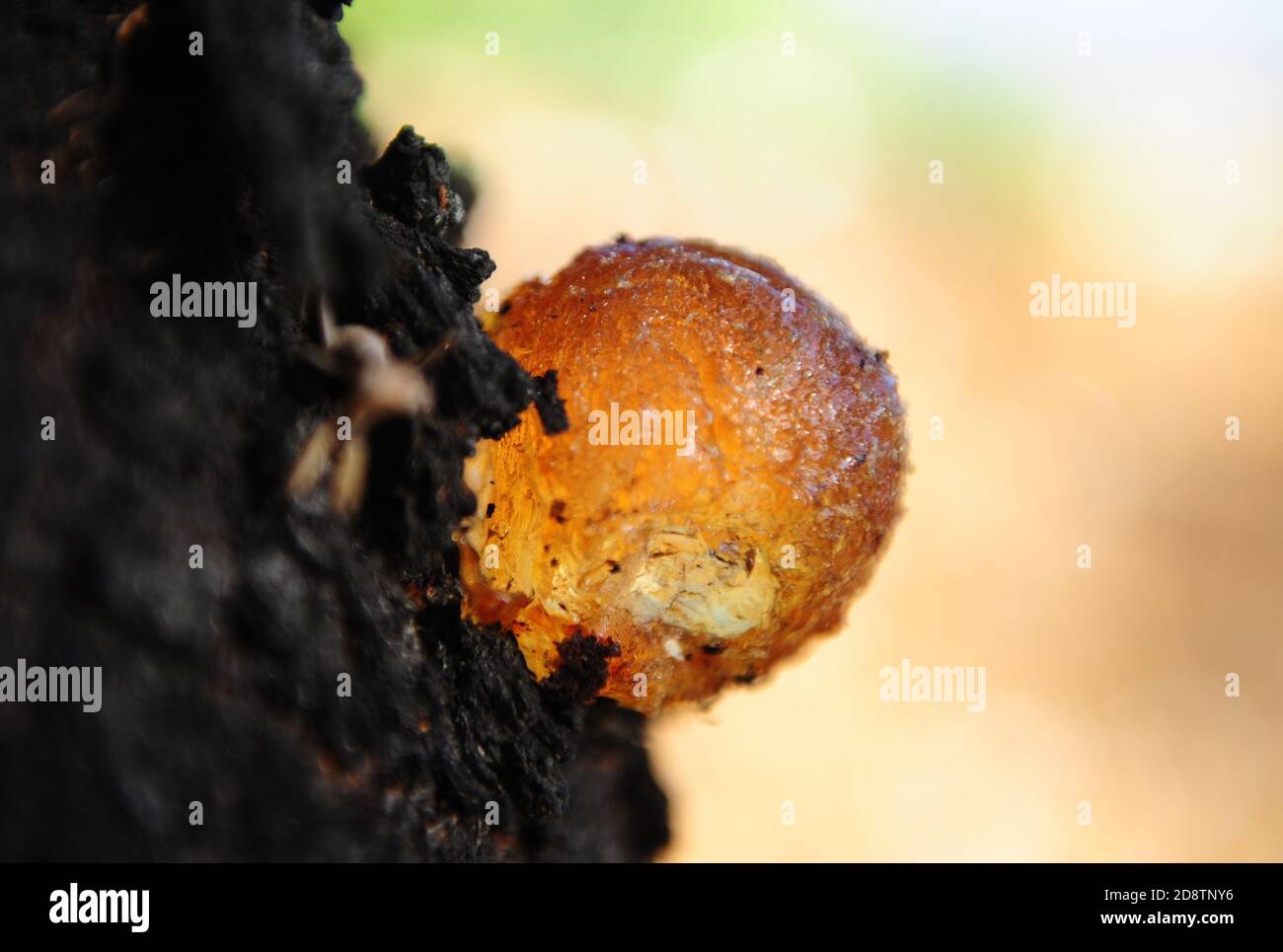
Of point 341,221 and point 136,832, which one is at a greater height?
point 341,221

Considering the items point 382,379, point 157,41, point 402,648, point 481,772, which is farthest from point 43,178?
point 481,772

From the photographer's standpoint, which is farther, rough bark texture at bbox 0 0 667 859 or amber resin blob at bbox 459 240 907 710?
amber resin blob at bbox 459 240 907 710

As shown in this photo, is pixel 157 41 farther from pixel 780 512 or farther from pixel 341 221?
pixel 780 512

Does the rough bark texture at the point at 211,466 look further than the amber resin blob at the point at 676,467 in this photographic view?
No
